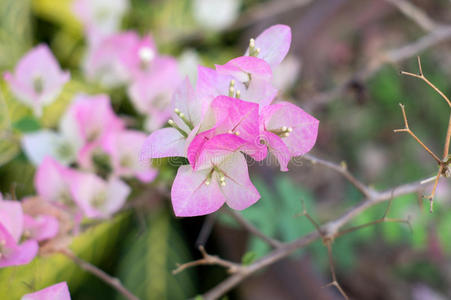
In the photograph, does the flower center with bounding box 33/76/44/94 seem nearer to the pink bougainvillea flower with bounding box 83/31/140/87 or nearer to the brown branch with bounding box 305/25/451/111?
the pink bougainvillea flower with bounding box 83/31/140/87

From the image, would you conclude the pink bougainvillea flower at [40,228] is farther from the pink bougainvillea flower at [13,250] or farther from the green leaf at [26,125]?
the green leaf at [26,125]

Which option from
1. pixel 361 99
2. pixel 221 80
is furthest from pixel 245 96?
pixel 361 99

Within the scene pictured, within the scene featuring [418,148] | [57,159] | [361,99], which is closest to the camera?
[57,159]

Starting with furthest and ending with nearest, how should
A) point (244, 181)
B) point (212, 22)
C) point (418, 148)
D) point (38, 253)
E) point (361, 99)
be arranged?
point (418, 148)
point (212, 22)
point (361, 99)
point (38, 253)
point (244, 181)

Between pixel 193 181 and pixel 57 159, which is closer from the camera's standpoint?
pixel 193 181

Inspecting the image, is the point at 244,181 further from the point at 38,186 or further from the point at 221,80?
the point at 38,186

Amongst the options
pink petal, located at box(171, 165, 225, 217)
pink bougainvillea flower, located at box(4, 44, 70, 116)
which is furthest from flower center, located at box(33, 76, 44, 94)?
pink petal, located at box(171, 165, 225, 217)

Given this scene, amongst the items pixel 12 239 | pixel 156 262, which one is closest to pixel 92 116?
pixel 12 239
